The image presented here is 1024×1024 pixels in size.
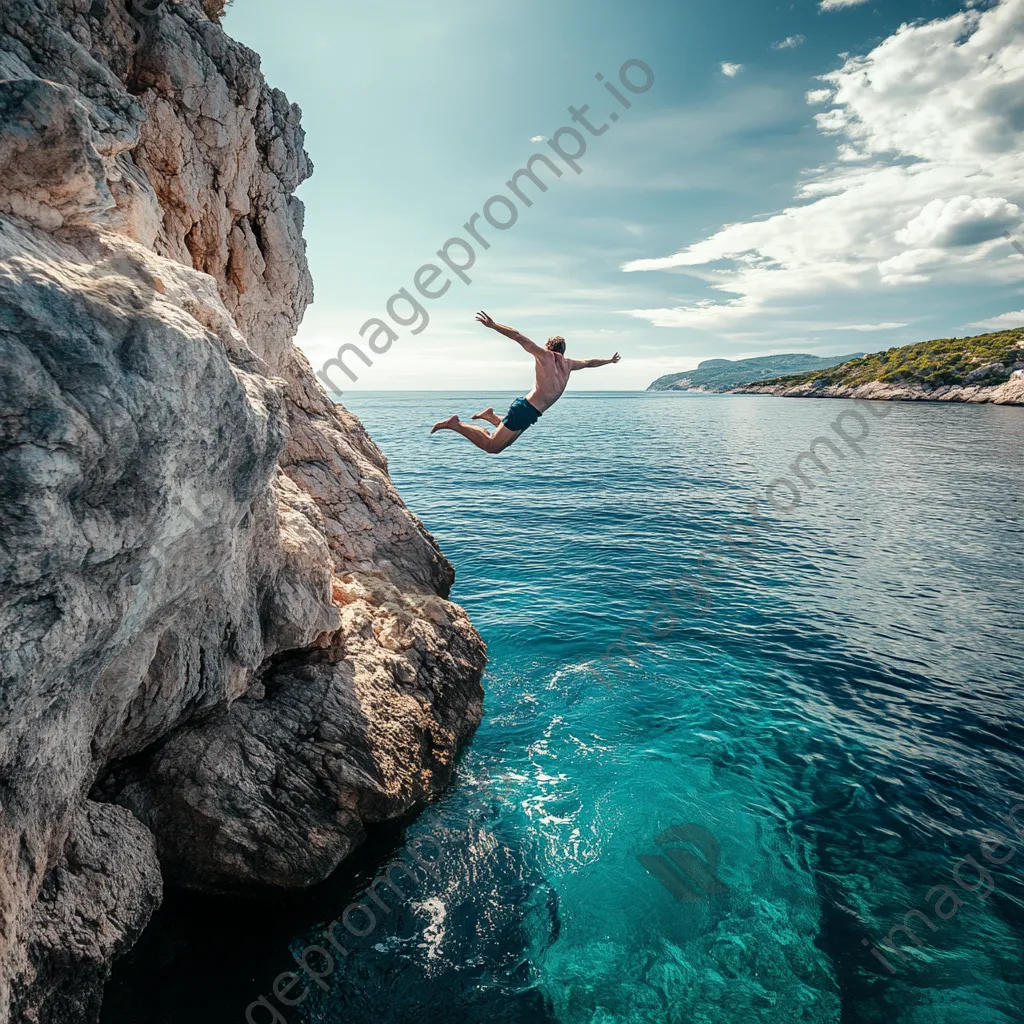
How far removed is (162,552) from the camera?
5797 millimetres

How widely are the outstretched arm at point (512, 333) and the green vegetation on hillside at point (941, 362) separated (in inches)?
4518

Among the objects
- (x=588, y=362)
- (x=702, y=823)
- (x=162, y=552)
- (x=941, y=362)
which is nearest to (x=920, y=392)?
(x=941, y=362)

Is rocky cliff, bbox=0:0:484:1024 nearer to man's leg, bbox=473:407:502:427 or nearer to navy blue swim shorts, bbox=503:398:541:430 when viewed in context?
man's leg, bbox=473:407:502:427

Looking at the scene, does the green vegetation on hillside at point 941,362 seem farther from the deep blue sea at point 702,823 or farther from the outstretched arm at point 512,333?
the outstretched arm at point 512,333

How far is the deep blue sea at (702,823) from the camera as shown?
733cm

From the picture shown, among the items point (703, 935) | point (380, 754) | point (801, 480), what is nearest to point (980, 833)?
point (703, 935)

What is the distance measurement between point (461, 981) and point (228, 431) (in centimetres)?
756

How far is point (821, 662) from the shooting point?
15078 mm

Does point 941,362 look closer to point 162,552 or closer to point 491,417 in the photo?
point 491,417

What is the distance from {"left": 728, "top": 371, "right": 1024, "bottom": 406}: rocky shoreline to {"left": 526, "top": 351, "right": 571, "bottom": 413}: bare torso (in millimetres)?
104839

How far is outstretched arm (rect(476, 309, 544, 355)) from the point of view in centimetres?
981

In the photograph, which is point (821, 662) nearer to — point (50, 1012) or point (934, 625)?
point (934, 625)

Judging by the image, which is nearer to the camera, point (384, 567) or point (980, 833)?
point (980, 833)

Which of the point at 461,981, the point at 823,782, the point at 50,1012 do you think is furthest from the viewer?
the point at 823,782
